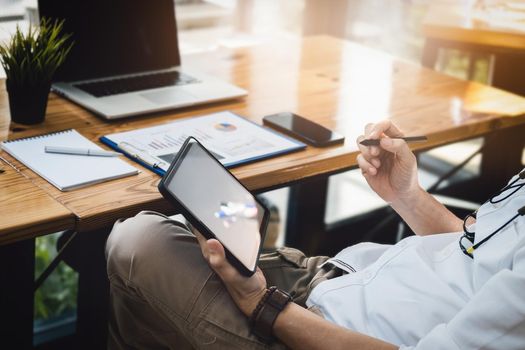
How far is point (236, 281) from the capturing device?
1045 millimetres

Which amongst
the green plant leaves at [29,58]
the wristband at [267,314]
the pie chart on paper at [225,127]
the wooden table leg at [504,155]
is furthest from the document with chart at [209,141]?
the wooden table leg at [504,155]

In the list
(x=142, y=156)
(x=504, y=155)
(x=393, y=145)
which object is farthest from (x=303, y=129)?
(x=504, y=155)

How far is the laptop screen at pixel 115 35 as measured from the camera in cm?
162

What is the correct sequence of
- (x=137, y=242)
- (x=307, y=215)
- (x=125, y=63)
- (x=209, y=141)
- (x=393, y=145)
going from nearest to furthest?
(x=137, y=242) → (x=393, y=145) → (x=209, y=141) → (x=125, y=63) → (x=307, y=215)

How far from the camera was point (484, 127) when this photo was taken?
162 cm

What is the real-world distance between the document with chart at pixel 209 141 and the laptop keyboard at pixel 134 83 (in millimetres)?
216

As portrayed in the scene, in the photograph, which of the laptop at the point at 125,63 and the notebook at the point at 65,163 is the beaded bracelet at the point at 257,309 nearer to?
the notebook at the point at 65,163

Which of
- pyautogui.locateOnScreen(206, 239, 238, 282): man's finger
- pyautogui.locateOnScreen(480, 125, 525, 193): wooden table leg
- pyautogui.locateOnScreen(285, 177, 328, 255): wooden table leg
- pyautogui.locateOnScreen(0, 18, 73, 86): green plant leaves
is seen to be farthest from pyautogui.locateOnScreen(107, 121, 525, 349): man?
pyautogui.locateOnScreen(480, 125, 525, 193): wooden table leg

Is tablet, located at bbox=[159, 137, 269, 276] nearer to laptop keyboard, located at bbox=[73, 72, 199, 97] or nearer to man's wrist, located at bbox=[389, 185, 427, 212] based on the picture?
man's wrist, located at bbox=[389, 185, 427, 212]

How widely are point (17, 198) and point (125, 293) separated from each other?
0.81 feet

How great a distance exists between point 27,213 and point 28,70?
0.44 metres

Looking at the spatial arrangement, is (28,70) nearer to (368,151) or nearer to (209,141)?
(209,141)

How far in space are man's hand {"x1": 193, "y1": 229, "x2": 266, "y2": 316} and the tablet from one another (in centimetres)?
1

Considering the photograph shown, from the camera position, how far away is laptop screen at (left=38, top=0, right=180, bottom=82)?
162cm
